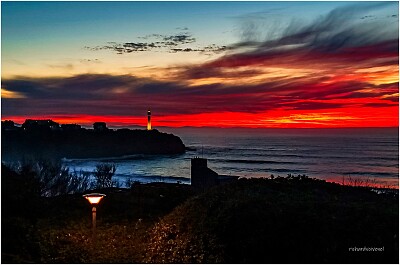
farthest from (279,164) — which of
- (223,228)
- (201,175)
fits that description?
(223,228)

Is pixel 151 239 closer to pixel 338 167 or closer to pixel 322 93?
pixel 322 93

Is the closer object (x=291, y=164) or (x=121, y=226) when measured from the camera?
(x=121, y=226)

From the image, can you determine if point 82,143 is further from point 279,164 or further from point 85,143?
point 279,164

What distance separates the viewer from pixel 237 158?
283 feet

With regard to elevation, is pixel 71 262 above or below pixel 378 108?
below

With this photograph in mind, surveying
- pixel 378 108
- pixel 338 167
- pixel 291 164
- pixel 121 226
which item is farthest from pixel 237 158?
pixel 121 226

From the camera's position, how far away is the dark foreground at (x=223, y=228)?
316 inches

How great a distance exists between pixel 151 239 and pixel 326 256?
15.2 feet

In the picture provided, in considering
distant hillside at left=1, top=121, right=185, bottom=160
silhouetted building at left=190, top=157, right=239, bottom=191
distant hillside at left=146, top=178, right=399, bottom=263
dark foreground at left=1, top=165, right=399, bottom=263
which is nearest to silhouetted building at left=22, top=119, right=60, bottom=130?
distant hillside at left=1, top=121, right=185, bottom=160

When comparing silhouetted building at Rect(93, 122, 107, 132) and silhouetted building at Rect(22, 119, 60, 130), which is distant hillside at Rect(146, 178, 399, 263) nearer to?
silhouetted building at Rect(22, 119, 60, 130)

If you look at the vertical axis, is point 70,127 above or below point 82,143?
above

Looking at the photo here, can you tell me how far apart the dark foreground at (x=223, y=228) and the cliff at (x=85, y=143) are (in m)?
33.8

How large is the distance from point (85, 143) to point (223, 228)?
7395cm

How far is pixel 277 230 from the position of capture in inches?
337
